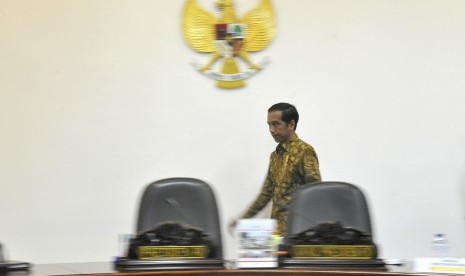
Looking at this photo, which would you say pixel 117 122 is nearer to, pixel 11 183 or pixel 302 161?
pixel 11 183

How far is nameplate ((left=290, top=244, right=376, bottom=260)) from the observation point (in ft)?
6.79

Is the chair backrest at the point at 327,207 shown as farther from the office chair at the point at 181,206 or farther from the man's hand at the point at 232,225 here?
the man's hand at the point at 232,225

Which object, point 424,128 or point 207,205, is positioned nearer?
point 207,205

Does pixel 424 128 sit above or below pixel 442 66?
below

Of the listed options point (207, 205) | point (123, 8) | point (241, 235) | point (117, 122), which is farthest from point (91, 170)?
point (241, 235)

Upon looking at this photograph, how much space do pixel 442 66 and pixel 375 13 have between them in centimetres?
56

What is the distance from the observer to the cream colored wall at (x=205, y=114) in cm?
379

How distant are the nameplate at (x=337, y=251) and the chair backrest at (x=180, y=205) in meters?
0.58

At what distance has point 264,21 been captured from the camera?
156 inches

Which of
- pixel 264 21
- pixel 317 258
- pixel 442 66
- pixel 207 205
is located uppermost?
pixel 264 21

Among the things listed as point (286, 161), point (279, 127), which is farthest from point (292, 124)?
point (286, 161)

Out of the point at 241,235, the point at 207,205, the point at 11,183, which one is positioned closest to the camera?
the point at 241,235

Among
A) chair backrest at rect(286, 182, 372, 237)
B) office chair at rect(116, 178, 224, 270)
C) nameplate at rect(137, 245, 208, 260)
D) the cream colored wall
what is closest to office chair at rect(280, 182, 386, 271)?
chair backrest at rect(286, 182, 372, 237)

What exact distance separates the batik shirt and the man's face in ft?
0.13
